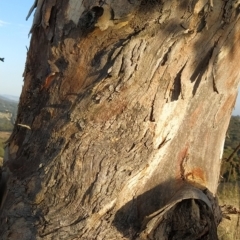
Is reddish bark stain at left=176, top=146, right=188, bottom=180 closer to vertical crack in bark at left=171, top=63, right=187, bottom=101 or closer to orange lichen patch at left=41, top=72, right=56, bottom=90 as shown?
vertical crack in bark at left=171, top=63, right=187, bottom=101

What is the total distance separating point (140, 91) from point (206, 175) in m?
0.51

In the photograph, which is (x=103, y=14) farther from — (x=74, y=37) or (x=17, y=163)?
(x=17, y=163)

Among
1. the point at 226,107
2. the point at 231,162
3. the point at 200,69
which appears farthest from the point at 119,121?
the point at 231,162

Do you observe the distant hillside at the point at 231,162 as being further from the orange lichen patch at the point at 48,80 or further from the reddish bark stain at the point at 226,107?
the orange lichen patch at the point at 48,80

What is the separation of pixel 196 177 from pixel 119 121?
1.46 feet

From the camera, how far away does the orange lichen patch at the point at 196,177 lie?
1.73 m

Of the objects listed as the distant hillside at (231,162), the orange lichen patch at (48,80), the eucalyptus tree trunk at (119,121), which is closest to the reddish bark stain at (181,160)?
the eucalyptus tree trunk at (119,121)

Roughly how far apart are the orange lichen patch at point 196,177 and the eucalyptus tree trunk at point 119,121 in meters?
0.06

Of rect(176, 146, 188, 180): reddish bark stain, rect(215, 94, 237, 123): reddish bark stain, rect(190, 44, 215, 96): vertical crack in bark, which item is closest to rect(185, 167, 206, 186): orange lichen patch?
rect(176, 146, 188, 180): reddish bark stain

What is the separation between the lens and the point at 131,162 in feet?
5.08

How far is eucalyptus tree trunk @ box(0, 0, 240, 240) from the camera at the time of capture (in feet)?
5.03

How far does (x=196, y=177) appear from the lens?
176 cm

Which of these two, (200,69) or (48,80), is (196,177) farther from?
(48,80)

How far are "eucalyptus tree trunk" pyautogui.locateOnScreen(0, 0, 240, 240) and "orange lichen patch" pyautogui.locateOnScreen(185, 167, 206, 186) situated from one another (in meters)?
0.06
